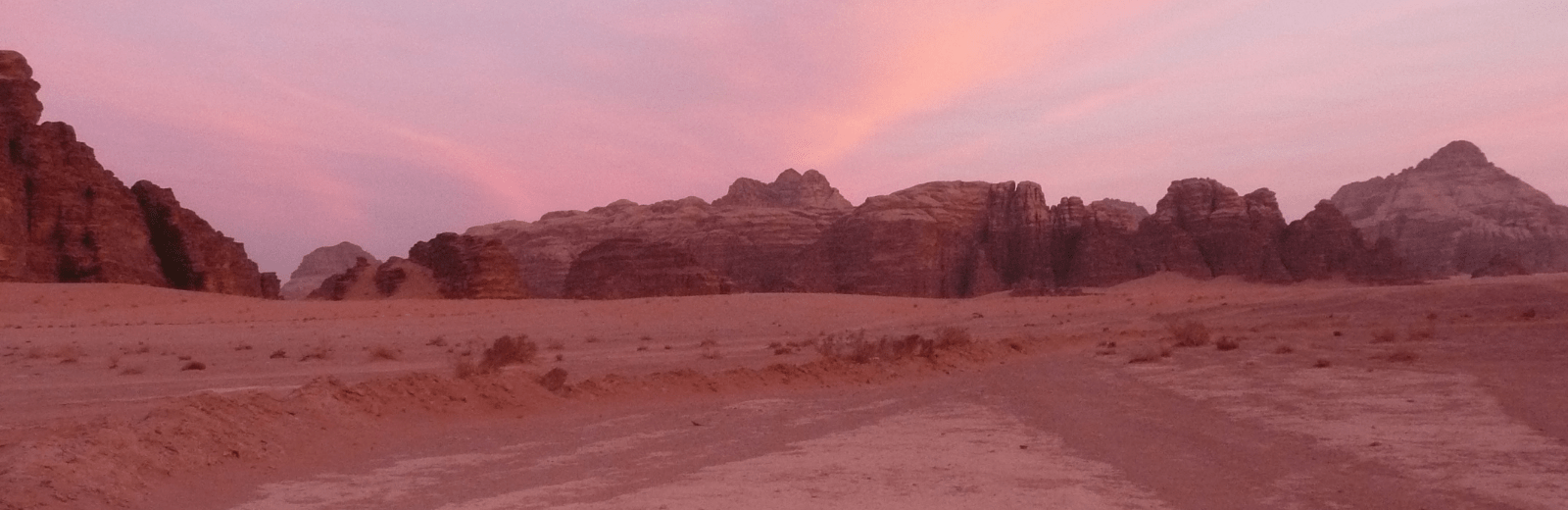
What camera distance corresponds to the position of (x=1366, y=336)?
20.9 meters

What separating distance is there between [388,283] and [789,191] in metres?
104

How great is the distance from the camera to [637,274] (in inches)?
2977

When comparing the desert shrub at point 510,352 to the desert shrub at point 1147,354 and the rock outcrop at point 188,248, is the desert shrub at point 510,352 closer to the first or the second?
the desert shrub at point 1147,354

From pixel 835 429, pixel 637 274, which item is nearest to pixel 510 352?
pixel 835 429

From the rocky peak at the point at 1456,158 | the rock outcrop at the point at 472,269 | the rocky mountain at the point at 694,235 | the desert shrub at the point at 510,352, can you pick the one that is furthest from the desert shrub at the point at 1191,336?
the rocky peak at the point at 1456,158

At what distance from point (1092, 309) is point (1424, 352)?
2632 centimetres

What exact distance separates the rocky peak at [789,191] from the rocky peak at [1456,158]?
264 feet

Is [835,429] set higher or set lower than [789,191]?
lower

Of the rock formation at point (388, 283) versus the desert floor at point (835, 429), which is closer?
the desert floor at point (835, 429)

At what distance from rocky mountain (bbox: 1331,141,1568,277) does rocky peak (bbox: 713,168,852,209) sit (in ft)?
244

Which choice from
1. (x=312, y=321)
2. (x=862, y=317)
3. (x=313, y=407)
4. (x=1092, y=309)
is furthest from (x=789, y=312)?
(x=313, y=407)

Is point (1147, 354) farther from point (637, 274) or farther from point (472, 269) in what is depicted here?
point (637, 274)

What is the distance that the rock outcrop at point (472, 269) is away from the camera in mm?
64062

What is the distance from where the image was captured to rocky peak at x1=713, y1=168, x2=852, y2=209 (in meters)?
160
